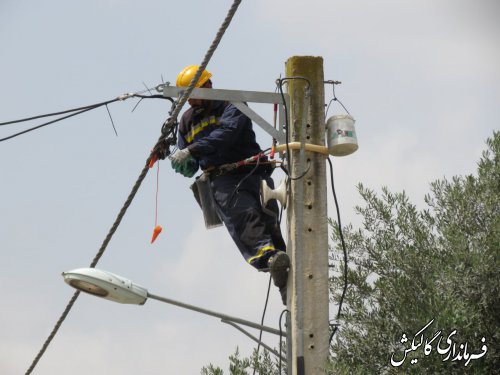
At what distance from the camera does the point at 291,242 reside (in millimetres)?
8133

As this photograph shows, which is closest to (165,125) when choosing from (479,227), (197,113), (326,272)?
(197,113)

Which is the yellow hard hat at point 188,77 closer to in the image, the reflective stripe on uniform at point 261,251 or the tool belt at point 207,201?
the tool belt at point 207,201

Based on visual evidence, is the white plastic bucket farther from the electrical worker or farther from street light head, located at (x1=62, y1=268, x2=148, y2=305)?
Result: street light head, located at (x1=62, y1=268, x2=148, y2=305)

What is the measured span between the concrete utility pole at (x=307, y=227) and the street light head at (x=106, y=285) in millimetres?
A: 1154

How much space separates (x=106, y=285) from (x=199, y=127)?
1.94 metres

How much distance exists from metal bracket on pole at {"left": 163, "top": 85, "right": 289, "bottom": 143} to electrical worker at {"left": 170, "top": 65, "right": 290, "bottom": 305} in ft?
1.24

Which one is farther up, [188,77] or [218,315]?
[188,77]

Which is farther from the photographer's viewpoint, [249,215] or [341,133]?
[249,215]

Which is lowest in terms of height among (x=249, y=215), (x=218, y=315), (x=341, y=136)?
(x=218, y=315)

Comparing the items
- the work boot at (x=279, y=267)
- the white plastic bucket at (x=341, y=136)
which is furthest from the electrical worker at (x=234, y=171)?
the white plastic bucket at (x=341, y=136)

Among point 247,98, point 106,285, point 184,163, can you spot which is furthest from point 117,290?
point 247,98

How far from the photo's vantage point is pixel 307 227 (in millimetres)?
8117

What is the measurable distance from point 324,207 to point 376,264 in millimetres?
2104

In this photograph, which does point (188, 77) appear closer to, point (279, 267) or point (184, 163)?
point (184, 163)
